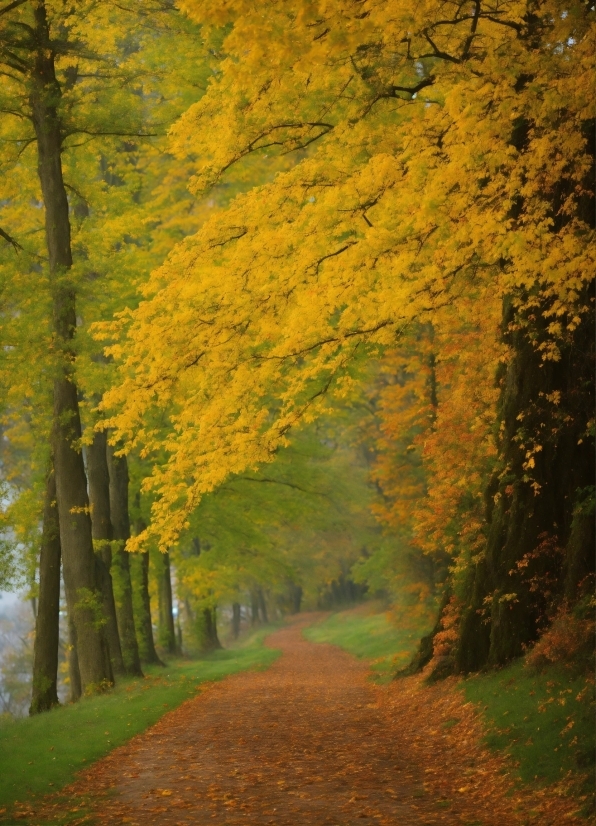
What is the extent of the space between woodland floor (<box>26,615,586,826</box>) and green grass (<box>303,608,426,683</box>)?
533 cm

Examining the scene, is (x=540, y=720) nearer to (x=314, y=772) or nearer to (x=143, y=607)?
(x=314, y=772)

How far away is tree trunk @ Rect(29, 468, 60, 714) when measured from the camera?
15555mm

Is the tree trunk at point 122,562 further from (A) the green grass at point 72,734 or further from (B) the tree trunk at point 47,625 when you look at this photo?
(B) the tree trunk at point 47,625

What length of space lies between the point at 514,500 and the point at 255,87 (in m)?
5.85

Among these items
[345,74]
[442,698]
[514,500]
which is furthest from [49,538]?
[345,74]

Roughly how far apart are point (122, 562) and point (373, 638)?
12178mm

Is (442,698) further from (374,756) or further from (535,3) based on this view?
(535,3)

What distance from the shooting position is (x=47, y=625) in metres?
15.8

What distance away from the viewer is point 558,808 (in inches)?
260

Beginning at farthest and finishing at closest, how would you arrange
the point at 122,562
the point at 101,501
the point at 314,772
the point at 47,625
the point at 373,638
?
1. the point at 373,638
2. the point at 122,562
3. the point at 101,501
4. the point at 47,625
5. the point at 314,772

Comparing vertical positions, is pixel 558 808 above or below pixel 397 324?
below

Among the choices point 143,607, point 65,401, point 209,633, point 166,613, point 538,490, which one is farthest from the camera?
point 209,633

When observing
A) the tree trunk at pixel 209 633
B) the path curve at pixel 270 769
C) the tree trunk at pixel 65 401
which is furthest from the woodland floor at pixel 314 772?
the tree trunk at pixel 209 633

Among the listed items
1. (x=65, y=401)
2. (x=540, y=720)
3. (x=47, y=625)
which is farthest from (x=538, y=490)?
(x=47, y=625)
